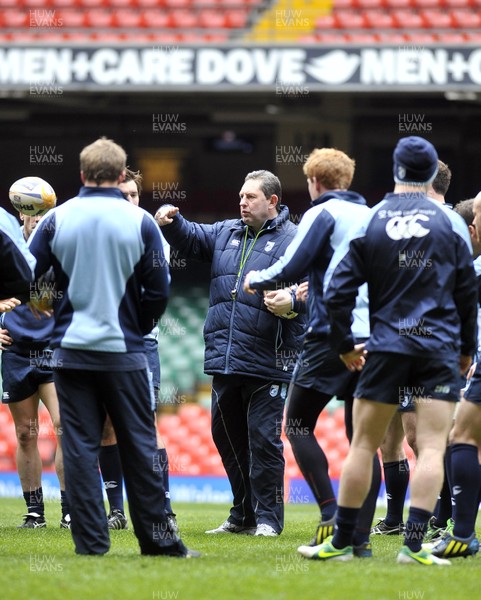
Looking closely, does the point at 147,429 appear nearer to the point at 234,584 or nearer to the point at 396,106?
the point at 234,584

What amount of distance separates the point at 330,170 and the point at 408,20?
9317mm

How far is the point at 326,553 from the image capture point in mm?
5137

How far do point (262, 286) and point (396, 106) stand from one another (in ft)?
36.8

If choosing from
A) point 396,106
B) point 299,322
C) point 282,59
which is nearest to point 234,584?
point 299,322

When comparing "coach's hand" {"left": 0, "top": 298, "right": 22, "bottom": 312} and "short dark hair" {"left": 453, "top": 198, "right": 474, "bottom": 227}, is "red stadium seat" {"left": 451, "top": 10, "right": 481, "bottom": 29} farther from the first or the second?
"coach's hand" {"left": 0, "top": 298, "right": 22, "bottom": 312}

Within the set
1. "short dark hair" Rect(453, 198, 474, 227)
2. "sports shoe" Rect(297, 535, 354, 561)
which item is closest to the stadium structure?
"short dark hair" Rect(453, 198, 474, 227)

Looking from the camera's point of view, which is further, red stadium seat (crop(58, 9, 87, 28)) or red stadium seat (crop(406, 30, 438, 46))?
red stadium seat (crop(58, 9, 87, 28))

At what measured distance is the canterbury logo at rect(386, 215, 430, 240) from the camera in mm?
4977

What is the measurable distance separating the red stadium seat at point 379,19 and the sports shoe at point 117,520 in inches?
355

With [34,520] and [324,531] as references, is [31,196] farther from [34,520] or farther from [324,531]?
[324,531]

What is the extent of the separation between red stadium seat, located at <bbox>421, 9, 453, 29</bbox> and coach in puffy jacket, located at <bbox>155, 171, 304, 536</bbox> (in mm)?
7910

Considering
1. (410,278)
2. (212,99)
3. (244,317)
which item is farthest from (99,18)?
(410,278)

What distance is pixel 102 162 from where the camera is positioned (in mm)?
5211

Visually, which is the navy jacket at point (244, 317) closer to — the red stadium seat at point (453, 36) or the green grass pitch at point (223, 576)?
the green grass pitch at point (223, 576)
